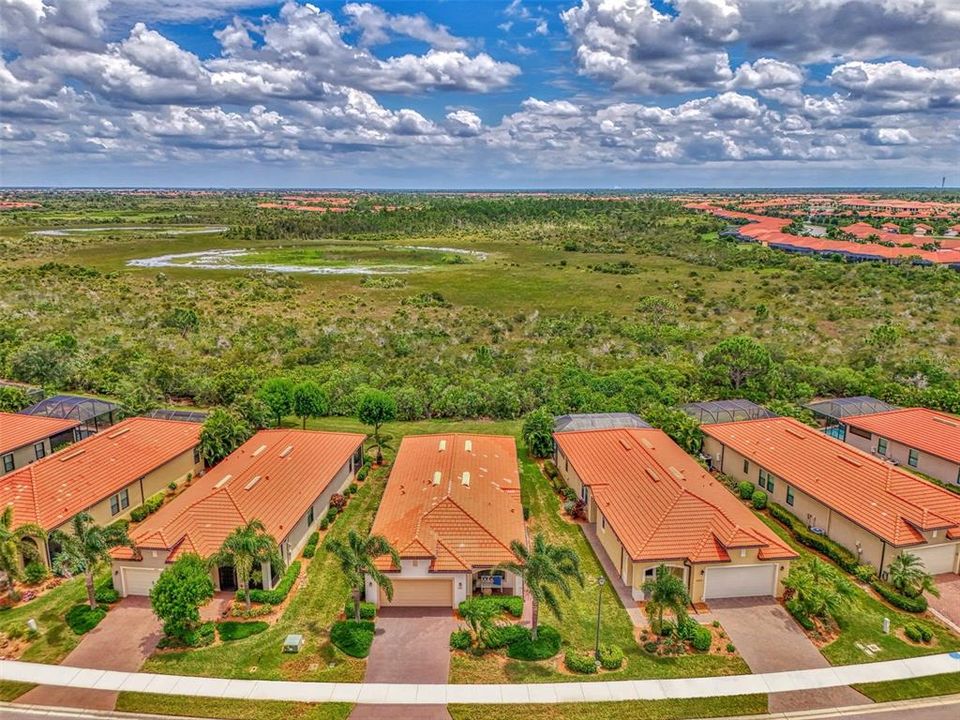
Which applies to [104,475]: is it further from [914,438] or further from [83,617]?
[914,438]

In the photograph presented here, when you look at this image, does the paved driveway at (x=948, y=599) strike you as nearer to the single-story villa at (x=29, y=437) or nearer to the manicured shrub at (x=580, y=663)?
the manicured shrub at (x=580, y=663)

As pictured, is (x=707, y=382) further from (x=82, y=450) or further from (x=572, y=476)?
(x=82, y=450)

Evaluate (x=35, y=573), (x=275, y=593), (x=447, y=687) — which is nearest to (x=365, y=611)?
(x=275, y=593)

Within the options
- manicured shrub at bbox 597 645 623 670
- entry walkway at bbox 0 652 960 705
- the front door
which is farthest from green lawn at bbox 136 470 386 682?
manicured shrub at bbox 597 645 623 670

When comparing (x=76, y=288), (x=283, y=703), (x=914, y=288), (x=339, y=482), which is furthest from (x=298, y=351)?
(x=914, y=288)

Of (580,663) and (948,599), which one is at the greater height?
(580,663)
